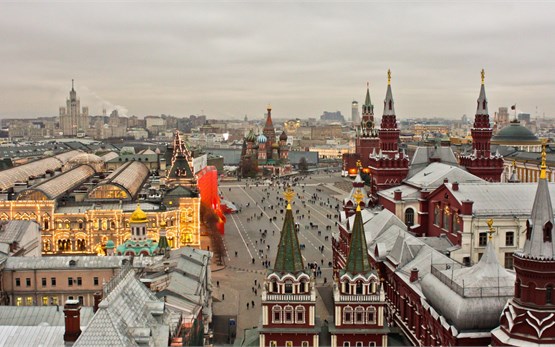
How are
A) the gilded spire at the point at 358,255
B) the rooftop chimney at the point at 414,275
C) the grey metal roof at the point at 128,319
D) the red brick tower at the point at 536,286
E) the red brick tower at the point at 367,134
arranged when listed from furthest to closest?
1. the red brick tower at the point at 367,134
2. the rooftop chimney at the point at 414,275
3. the gilded spire at the point at 358,255
4. the red brick tower at the point at 536,286
5. the grey metal roof at the point at 128,319

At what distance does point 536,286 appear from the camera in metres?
26.7

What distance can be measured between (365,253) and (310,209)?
230ft

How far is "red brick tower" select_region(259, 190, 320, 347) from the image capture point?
33.5m

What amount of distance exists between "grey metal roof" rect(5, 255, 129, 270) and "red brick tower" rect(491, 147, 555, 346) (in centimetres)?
2954

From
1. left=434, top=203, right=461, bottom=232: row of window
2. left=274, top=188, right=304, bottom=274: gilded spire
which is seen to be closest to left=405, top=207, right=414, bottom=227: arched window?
left=434, top=203, right=461, bottom=232: row of window

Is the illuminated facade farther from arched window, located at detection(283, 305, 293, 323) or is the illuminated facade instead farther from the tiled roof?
arched window, located at detection(283, 305, 293, 323)

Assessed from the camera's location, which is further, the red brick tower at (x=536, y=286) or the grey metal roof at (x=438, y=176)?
the grey metal roof at (x=438, y=176)

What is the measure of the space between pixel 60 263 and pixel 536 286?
34.5m

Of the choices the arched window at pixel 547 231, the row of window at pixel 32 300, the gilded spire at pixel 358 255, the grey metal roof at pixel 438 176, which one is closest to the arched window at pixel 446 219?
the grey metal roof at pixel 438 176

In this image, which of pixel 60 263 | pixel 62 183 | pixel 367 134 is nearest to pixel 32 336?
pixel 60 263

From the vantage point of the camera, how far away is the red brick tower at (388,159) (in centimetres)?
6316

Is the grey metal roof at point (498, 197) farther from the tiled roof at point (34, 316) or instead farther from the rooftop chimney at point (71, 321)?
the rooftop chimney at point (71, 321)

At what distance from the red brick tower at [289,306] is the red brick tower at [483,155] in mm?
33927

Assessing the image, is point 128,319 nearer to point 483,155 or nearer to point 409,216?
point 409,216
